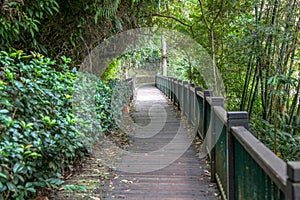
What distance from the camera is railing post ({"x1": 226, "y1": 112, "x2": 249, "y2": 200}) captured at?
2600 millimetres

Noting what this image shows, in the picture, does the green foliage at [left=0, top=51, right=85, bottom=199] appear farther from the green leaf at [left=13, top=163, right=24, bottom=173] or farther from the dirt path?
the dirt path

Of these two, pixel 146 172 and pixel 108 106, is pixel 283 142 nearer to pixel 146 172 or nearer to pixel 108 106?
pixel 146 172

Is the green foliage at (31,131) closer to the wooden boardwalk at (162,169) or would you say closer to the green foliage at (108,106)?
the wooden boardwalk at (162,169)

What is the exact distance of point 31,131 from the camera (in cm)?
276

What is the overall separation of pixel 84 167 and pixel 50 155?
1596 millimetres

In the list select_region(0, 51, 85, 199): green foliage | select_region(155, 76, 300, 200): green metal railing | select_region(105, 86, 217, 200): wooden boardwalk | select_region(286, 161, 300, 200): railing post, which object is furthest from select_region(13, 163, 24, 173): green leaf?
select_region(286, 161, 300, 200): railing post

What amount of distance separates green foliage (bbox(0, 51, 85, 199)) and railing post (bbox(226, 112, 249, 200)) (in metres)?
1.46

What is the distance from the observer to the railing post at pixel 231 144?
260cm

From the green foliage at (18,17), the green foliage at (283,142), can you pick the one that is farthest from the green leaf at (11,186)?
the green foliage at (283,142)

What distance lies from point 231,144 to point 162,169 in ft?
6.40

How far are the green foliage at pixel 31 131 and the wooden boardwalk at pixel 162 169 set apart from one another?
2.82 feet

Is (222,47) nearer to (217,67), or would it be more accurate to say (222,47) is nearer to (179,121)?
(217,67)

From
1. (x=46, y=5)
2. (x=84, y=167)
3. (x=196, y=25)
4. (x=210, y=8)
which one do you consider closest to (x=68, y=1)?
(x=46, y=5)

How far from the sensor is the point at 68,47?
206 inches
